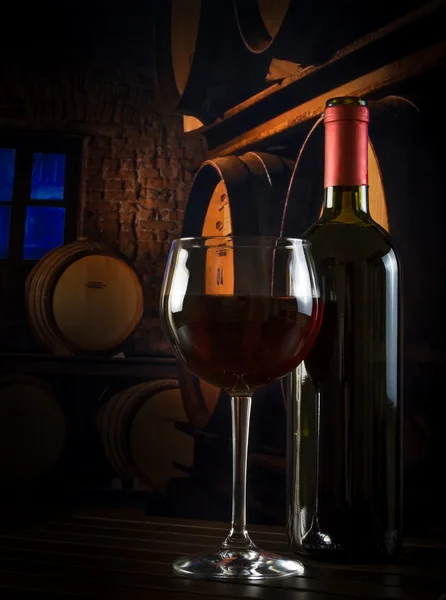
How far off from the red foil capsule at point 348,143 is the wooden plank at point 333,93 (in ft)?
0.70

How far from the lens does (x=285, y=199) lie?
150 cm

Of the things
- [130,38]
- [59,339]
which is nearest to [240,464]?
[59,339]

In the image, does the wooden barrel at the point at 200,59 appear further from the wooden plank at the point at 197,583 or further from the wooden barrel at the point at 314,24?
the wooden plank at the point at 197,583

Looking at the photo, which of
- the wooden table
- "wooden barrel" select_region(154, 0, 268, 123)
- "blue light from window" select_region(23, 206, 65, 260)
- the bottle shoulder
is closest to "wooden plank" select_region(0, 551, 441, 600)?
the wooden table

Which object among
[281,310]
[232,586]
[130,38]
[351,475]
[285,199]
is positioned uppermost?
[130,38]

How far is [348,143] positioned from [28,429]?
2.95ft

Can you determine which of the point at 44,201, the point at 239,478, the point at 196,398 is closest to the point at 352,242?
the point at 239,478

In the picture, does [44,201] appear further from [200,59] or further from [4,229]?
[200,59]

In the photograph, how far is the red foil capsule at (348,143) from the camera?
106cm

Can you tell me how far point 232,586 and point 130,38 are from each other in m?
1.09

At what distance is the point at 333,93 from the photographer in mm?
1394

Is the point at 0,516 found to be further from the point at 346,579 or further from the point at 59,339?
the point at 346,579

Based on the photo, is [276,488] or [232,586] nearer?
[232,586]

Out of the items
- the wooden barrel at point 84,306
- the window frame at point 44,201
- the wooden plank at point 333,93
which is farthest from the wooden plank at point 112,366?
the wooden plank at point 333,93
